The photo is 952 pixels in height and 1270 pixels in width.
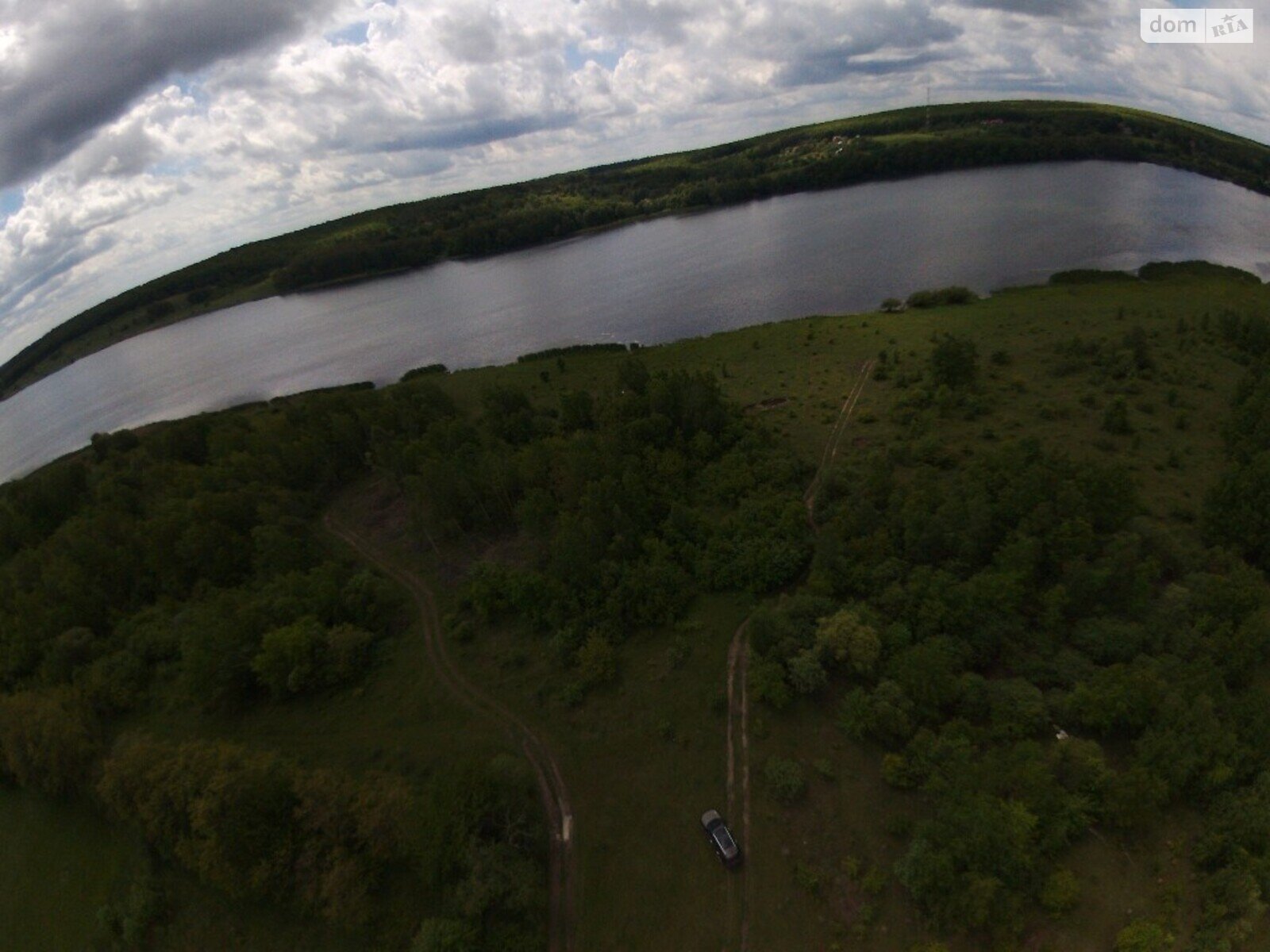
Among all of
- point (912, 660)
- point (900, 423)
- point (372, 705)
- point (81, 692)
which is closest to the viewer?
point (912, 660)

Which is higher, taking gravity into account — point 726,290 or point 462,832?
point 726,290

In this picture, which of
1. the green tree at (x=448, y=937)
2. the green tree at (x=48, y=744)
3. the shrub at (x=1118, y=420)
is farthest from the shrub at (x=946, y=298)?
the green tree at (x=48, y=744)

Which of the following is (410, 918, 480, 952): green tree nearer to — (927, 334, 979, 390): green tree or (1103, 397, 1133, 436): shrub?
(1103, 397, 1133, 436): shrub

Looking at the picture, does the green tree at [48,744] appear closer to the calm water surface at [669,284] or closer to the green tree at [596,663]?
the green tree at [596,663]

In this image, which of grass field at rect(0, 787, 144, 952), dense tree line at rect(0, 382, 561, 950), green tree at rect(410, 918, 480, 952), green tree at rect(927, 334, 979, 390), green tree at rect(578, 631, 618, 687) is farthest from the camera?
green tree at rect(927, 334, 979, 390)

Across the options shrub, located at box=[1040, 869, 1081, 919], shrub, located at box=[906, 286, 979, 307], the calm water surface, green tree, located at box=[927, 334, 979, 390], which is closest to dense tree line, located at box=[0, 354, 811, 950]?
shrub, located at box=[1040, 869, 1081, 919]

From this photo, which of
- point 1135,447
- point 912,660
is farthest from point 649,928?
point 1135,447

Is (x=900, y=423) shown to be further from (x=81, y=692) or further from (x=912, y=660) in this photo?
(x=81, y=692)
